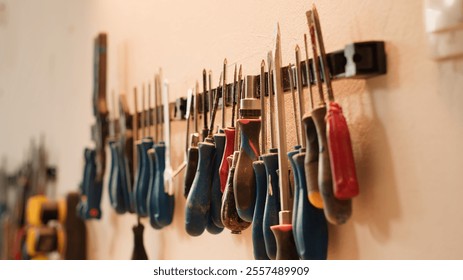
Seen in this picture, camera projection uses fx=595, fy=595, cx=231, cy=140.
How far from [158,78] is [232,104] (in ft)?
1.29

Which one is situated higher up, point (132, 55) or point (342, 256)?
point (132, 55)

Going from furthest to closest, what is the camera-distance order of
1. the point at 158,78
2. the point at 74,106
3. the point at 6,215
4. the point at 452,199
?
the point at 6,215
the point at 74,106
the point at 158,78
the point at 452,199

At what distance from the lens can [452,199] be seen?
1.67ft

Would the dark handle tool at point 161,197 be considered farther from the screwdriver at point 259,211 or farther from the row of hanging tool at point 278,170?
the screwdriver at point 259,211

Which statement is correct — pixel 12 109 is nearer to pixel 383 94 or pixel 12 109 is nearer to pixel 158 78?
pixel 158 78

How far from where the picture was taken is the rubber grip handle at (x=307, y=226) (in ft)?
1.97

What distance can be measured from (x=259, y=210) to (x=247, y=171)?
0.05 meters

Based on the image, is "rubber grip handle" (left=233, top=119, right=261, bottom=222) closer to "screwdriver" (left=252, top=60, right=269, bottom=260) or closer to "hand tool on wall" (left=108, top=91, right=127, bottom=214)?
"screwdriver" (left=252, top=60, right=269, bottom=260)

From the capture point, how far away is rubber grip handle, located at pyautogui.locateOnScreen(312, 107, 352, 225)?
56cm

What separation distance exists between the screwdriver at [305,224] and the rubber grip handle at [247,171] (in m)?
0.08

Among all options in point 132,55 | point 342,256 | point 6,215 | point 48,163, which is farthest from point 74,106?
point 342,256

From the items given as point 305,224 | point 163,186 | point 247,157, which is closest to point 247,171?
point 247,157

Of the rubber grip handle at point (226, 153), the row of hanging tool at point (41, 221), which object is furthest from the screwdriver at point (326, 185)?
the row of hanging tool at point (41, 221)

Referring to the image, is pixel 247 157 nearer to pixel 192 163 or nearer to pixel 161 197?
pixel 192 163
